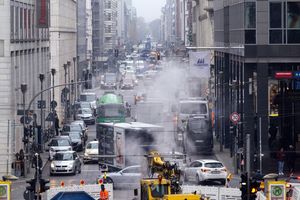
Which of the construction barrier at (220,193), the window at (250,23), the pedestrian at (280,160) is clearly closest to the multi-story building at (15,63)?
the window at (250,23)

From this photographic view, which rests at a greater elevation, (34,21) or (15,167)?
(34,21)

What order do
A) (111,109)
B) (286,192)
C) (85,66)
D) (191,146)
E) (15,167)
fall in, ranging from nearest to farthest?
(286,192) < (15,167) < (191,146) < (111,109) < (85,66)

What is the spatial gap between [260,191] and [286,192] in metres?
2.57

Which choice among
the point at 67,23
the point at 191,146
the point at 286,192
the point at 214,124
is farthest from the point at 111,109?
the point at 286,192

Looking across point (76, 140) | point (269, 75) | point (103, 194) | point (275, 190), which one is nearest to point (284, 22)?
point (269, 75)

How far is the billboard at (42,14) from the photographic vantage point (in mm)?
79438

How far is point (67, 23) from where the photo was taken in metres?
121

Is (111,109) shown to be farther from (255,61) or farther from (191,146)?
(255,61)

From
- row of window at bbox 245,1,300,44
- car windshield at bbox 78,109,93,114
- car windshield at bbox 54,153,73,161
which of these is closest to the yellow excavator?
car windshield at bbox 54,153,73,161

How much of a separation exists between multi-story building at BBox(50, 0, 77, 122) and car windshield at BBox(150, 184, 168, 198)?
55.5m

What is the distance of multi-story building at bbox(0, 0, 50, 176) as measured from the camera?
6412cm

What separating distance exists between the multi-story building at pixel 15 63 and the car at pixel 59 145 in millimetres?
2038

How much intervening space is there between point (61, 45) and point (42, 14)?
29464mm

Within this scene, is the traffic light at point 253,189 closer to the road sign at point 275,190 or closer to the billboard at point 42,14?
the road sign at point 275,190
